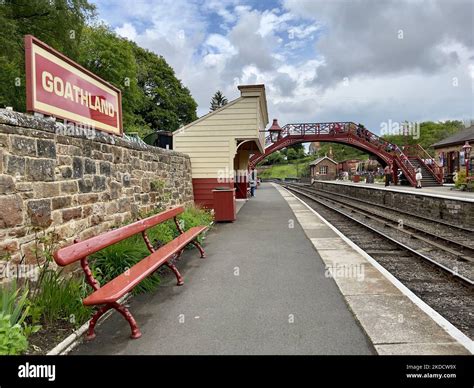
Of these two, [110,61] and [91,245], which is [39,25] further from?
[91,245]

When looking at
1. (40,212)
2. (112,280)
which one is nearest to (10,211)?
(40,212)

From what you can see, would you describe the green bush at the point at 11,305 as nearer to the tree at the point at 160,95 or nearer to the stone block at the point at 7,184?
the stone block at the point at 7,184

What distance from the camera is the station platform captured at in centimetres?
320

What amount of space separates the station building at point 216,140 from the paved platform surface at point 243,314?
6.52 meters

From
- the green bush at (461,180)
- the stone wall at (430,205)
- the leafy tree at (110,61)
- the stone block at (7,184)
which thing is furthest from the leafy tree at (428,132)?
the stone block at (7,184)

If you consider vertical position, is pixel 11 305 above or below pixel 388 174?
below

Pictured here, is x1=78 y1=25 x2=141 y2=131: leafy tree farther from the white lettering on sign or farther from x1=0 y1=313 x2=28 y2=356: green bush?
x1=0 y1=313 x2=28 y2=356: green bush

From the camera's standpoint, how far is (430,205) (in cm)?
1474

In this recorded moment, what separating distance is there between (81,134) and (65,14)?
49.7 ft

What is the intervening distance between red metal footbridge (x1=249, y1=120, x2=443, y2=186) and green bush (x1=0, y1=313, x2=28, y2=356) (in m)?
28.6

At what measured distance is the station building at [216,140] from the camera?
12.8 m

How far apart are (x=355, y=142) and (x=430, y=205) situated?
2147 centimetres

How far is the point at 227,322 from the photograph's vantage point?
376 cm
